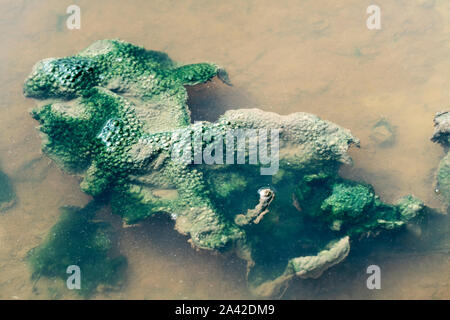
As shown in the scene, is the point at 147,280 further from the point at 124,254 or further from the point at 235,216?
the point at 235,216

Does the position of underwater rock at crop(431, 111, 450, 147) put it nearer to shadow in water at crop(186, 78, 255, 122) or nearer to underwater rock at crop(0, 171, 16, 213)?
shadow in water at crop(186, 78, 255, 122)

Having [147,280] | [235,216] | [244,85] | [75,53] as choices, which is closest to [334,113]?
[244,85]
